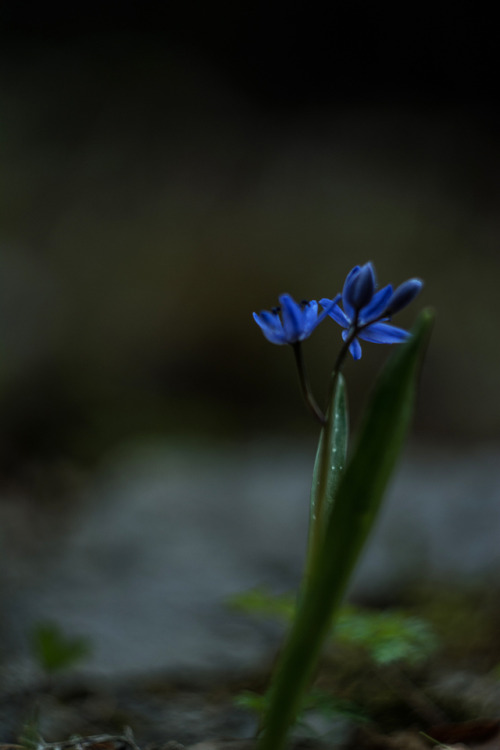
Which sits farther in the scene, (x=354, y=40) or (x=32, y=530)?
(x=354, y=40)

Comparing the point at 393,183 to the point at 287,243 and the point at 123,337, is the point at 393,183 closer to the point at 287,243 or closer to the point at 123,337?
the point at 287,243

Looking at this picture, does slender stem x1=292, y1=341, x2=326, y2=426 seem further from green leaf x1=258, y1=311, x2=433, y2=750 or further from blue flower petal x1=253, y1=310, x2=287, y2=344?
green leaf x1=258, y1=311, x2=433, y2=750

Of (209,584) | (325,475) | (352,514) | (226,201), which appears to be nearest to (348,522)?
(352,514)

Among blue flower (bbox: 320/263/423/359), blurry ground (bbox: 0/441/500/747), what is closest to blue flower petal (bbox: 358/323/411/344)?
blue flower (bbox: 320/263/423/359)

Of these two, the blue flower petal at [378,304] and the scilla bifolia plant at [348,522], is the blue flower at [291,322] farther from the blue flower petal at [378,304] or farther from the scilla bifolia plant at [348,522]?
the scilla bifolia plant at [348,522]

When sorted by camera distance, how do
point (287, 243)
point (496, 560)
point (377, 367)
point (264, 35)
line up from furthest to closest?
1. point (264, 35)
2. point (287, 243)
3. point (377, 367)
4. point (496, 560)

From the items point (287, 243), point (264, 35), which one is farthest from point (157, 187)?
point (264, 35)

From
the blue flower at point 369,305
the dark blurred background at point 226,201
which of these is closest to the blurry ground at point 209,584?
the blue flower at point 369,305

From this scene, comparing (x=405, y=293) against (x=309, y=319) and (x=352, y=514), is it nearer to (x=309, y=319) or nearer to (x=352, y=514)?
(x=309, y=319)
